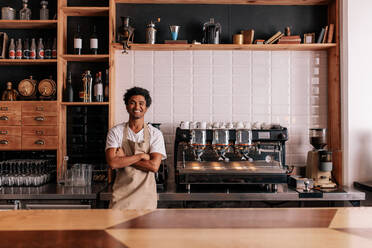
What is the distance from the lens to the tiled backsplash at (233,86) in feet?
12.9

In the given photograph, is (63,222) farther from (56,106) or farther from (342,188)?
(342,188)

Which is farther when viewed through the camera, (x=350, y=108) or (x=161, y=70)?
(x=161, y=70)

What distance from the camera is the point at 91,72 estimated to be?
3.98m

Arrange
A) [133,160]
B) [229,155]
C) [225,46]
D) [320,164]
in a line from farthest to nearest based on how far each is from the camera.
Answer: [225,46]
[229,155]
[320,164]
[133,160]

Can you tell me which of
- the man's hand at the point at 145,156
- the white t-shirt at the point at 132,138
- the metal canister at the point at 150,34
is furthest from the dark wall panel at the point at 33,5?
the man's hand at the point at 145,156

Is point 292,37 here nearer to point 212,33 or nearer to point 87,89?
point 212,33

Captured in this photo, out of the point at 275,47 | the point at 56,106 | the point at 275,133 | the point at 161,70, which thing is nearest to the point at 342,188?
the point at 275,133

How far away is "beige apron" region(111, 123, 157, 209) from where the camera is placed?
8.84ft

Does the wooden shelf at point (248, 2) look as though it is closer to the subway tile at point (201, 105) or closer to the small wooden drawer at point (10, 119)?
the subway tile at point (201, 105)

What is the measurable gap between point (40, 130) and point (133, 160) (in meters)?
1.51

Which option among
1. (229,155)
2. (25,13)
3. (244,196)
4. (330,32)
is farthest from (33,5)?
(330,32)

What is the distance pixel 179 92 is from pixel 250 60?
875 millimetres

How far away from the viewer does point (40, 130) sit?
3.63 metres

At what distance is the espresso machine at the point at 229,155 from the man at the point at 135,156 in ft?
1.64
